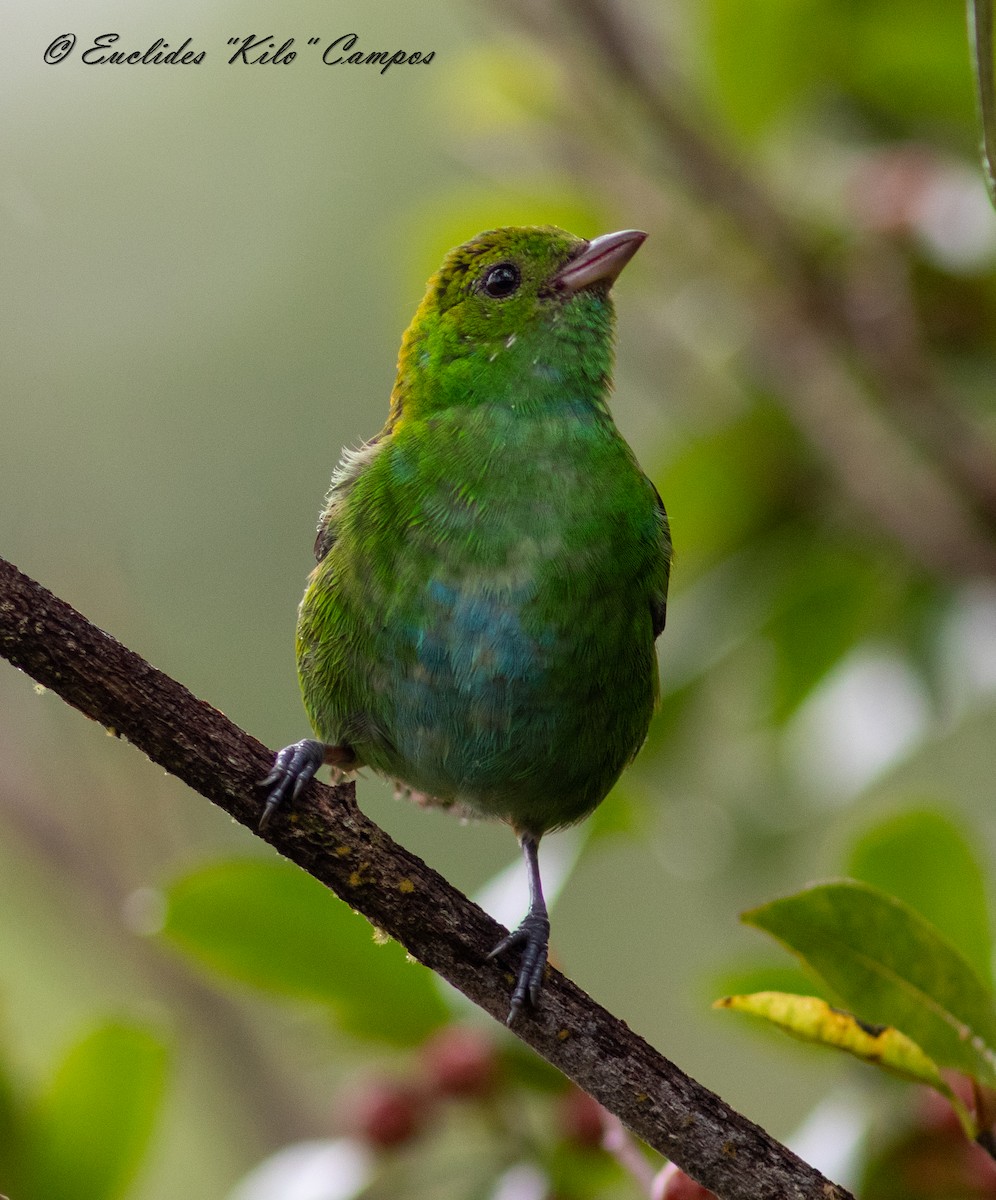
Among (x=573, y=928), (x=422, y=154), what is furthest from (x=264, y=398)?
(x=573, y=928)

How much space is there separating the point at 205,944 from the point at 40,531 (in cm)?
180

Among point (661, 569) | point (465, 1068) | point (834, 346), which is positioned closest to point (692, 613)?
point (834, 346)

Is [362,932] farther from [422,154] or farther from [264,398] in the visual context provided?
[422,154]

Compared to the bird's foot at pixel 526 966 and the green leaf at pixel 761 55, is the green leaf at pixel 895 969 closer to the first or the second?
the bird's foot at pixel 526 966

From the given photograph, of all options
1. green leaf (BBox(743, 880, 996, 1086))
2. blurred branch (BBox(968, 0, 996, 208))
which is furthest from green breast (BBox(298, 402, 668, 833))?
blurred branch (BBox(968, 0, 996, 208))

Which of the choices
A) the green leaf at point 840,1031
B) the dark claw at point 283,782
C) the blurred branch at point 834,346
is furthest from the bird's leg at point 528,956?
the blurred branch at point 834,346

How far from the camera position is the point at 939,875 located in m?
2.67

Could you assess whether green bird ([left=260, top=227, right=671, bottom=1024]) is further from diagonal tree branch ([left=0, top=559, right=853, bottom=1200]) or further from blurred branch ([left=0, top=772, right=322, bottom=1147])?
blurred branch ([left=0, top=772, right=322, bottom=1147])

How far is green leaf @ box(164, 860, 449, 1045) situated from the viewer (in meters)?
2.71

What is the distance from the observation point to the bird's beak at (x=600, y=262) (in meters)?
3.37

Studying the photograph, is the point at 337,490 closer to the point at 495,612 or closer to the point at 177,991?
the point at 495,612

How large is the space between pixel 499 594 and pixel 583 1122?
3.12 feet

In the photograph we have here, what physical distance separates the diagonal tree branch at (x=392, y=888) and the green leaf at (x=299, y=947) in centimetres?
62

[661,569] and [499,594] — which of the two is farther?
[661,569]
